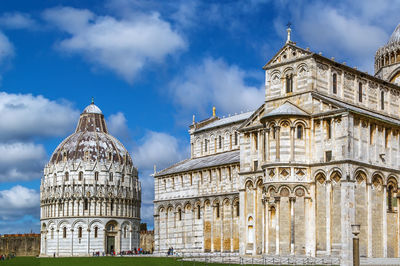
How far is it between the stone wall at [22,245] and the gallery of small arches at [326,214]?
8038cm

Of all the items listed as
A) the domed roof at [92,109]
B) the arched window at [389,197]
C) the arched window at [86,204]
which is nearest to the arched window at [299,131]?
the arched window at [389,197]

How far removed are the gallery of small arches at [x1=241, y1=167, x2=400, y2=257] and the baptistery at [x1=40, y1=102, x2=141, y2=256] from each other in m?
64.6

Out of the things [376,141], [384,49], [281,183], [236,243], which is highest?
[384,49]

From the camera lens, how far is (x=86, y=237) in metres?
110

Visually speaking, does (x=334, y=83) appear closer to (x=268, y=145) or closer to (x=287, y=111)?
(x=287, y=111)

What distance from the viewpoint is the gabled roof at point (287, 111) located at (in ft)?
163

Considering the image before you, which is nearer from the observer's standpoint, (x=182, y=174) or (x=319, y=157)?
(x=319, y=157)

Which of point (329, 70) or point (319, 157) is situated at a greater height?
point (329, 70)

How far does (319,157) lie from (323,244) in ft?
21.9

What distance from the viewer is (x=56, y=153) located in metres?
118

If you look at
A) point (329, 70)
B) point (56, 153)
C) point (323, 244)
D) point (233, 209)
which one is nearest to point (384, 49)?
point (329, 70)

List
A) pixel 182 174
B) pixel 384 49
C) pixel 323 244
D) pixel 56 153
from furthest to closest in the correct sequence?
pixel 56 153 → pixel 182 174 → pixel 384 49 → pixel 323 244

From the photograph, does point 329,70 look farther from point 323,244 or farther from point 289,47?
point 323,244

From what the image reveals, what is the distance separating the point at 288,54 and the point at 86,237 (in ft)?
220
